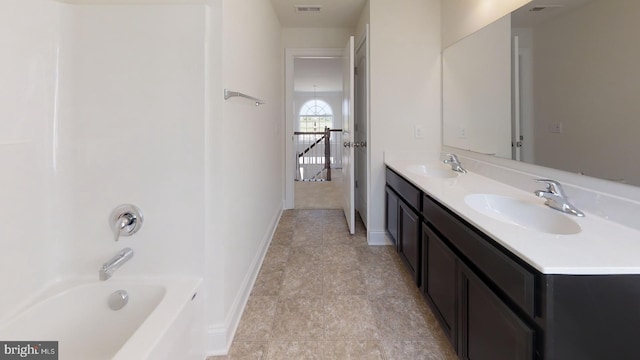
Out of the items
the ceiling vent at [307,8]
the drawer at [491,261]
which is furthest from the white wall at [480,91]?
the ceiling vent at [307,8]

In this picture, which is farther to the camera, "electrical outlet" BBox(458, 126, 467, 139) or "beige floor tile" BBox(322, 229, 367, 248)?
"beige floor tile" BBox(322, 229, 367, 248)

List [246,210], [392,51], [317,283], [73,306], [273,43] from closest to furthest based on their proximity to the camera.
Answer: [73,306]
[246,210]
[317,283]
[392,51]
[273,43]

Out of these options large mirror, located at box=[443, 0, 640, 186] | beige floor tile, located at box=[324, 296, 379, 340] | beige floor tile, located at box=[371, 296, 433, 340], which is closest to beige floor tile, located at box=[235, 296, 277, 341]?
beige floor tile, located at box=[324, 296, 379, 340]

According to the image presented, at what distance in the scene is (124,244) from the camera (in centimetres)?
159

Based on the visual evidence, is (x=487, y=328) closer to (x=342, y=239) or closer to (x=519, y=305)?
(x=519, y=305)

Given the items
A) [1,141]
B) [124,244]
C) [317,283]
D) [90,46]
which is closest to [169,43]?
[90,46]

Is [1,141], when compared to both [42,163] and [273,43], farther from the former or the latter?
[273,43]

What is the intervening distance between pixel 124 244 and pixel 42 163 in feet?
1.62

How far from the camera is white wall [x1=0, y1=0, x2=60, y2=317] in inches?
48.4

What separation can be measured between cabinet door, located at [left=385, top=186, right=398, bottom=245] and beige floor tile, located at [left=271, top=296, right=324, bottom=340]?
86 cm

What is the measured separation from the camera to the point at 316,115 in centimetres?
1241

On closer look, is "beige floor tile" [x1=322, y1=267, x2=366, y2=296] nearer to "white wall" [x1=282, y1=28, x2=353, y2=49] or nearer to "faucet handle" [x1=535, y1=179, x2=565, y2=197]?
"faucet handle" [x1=535, y1=179, x2=565, y2=197]

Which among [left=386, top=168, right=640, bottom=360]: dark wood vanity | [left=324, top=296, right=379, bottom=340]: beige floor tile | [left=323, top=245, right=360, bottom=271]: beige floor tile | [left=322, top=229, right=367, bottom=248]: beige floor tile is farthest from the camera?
[left=322, top=229, right=367, bottom=248]: beige floor tile

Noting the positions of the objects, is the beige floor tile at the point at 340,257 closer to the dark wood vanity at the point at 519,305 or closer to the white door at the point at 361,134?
the white door at the point at 361,134
